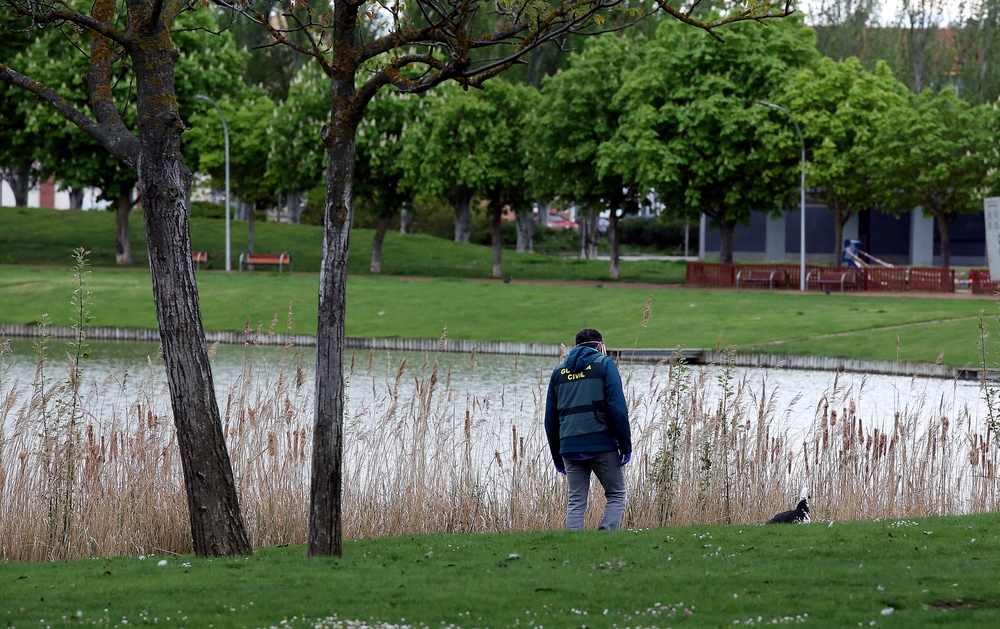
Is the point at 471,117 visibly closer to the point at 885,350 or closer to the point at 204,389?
the point at 885,350

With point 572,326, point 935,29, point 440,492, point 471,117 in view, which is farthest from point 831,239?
point 440,492

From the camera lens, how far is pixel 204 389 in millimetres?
7453

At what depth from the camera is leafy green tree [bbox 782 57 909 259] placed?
4066 centimetres

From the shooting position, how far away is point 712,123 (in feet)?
137

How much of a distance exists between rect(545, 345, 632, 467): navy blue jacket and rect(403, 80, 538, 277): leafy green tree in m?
36.0

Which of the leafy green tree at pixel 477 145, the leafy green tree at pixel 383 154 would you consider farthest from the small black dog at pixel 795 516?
the leafy green tree at pixel 383 154

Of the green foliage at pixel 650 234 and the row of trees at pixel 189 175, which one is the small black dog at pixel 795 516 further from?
the green foliage at pixel 650 234

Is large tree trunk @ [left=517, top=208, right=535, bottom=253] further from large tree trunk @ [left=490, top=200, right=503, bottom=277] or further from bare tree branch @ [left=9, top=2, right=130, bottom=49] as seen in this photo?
bare tree branch @ [left=9, top=2, right=130, bottom=49]

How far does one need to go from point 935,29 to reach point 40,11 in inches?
2786

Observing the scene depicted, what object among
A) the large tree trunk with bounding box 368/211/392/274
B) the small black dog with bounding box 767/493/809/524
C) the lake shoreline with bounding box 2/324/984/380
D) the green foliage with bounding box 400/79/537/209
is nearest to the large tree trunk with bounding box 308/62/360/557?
the small black dog with bounding box 767/493/809/524

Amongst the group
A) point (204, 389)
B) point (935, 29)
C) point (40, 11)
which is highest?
point (935, 29)

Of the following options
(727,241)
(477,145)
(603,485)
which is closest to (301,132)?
(477,145)

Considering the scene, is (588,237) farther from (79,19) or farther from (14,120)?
(79,19)

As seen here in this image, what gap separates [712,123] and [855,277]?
742 centimetres
